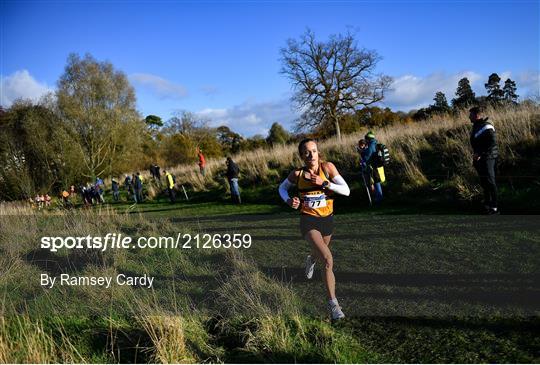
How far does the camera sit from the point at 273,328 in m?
3.81

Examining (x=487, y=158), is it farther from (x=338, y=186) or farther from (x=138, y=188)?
(x=138, y=188)

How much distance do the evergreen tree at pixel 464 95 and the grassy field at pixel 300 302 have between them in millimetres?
9215

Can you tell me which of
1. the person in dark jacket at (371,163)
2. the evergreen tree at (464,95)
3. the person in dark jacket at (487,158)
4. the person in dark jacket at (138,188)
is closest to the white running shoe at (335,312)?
the person in dark jacket at (487,158)

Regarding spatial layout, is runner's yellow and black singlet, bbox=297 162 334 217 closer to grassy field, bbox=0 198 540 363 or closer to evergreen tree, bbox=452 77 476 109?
grassy field, bbox=0 198 540 363

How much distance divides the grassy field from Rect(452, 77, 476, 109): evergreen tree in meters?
9.22

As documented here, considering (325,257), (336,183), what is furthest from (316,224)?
(336,183)

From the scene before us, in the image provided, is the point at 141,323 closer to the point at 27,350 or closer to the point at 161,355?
the point at 161,355

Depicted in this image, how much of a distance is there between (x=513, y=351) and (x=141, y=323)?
11.6 feet

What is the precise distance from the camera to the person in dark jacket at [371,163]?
10.2 metres

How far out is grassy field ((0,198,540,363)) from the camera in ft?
11.5

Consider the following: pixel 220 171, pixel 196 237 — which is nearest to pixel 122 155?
pixel 220 171

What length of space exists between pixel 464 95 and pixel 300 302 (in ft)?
57.3

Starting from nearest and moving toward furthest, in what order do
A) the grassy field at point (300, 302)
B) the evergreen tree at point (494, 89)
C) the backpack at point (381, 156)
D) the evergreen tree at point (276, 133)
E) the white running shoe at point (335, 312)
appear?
1. the grassy field at point (300, 302)
2. the white running shoe at point (335, 312)
3. the backpack at point (381, 156)
4. the evergreen tree at point (494, 89)
5. the evergreen tree at point (276, 133)

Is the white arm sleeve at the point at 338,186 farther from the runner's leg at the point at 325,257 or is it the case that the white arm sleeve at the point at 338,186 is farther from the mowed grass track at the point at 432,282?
the mowed grass track at the point at 432,282
